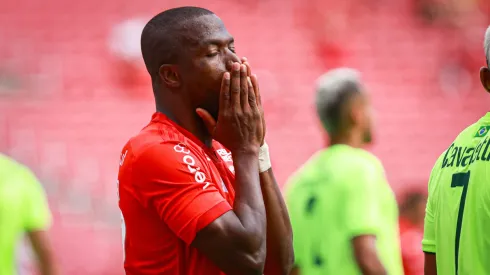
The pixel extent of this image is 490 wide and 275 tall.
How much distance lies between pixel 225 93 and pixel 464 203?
2.73 feet

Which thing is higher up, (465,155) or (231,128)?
(231,128)

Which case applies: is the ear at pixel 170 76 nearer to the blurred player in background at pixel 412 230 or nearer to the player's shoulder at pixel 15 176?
the player's shoulder at pixel 15 176

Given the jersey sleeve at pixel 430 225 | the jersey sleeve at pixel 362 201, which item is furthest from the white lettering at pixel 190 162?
the jersey sleeve at pixel 362 201

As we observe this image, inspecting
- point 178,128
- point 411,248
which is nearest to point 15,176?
point 178,128

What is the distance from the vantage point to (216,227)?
2152mm

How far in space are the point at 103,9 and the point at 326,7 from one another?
5.33 feet

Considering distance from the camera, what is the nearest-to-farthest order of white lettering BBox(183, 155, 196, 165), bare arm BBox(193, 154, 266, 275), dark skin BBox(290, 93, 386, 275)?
bare arm BBox(193, 154, 266, 275)
white lettering BBox(183, 155, 196, 165)
dark skin BBox(290, 93, 386, 275)

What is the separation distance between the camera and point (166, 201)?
7.24 ft

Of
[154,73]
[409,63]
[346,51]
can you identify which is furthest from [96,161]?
[154,73]

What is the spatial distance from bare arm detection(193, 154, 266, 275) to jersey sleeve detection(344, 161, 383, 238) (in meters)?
1.84

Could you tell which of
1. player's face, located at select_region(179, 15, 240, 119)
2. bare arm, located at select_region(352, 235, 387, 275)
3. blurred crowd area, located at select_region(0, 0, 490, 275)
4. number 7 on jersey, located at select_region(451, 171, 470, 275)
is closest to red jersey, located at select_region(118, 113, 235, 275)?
player's face, located at select_region(179, 15, 240, 119)

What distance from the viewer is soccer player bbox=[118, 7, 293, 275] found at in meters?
2.18

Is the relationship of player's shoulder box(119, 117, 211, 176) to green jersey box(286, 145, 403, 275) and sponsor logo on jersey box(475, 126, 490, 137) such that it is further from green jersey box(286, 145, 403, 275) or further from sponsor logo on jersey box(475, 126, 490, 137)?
green jersey box(286, 145, 403, 275)

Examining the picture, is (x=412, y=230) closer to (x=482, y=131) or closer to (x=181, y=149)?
(x=482, y=131)
